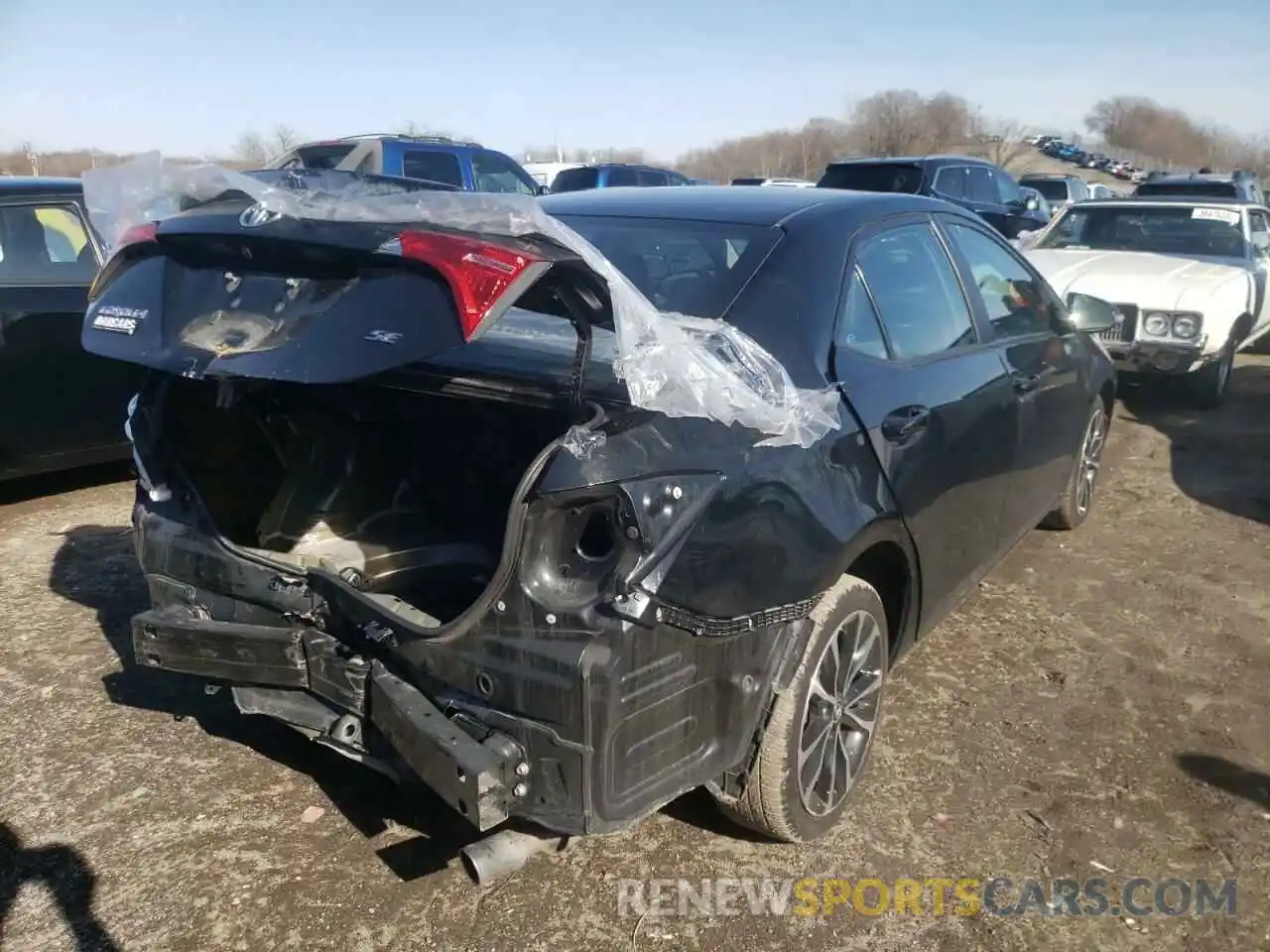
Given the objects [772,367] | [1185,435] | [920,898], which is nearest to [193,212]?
[772,367]

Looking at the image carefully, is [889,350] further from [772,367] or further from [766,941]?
[766,941]

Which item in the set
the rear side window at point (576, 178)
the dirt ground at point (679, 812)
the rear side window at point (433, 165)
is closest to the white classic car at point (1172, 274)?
the dirt ground at point (679, 812)

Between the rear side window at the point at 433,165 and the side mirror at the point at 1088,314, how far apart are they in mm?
8661

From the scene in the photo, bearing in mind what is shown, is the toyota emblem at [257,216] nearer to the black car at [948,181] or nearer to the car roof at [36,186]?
the car roof at [36,186]

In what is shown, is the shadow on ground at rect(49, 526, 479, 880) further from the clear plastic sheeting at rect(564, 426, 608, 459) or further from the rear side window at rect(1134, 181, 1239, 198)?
the rear side window at rect(1134, 181, 1239, 198)

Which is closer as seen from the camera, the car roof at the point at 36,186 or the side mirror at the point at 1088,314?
the side mirror at the point at 1088,314

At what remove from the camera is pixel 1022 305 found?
4.27m

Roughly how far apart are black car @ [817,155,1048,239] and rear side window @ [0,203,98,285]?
8384 millimetres

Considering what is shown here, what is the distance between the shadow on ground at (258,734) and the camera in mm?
2902

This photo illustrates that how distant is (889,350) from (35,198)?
16.5 feet

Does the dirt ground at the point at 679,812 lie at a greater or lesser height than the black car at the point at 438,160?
lesser

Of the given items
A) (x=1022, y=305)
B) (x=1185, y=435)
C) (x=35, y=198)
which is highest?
(x=35, y=198)

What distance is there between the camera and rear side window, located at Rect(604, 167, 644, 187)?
598 inches

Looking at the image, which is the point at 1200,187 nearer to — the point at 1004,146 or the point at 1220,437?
the point at 1220,437
